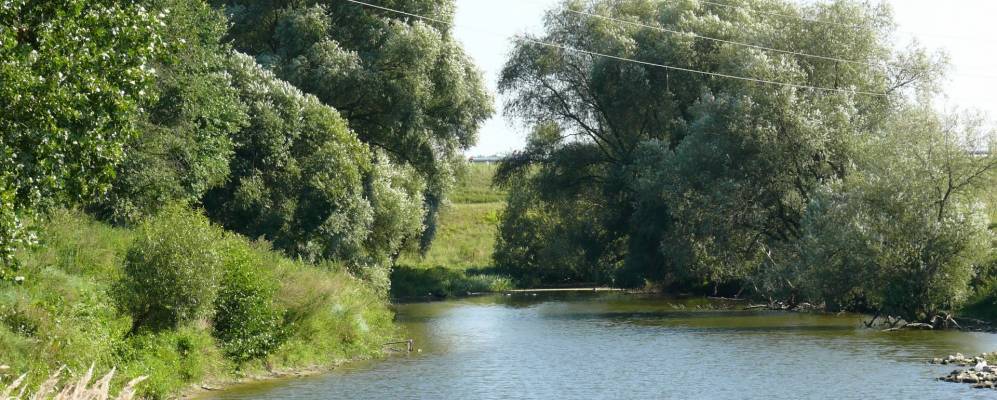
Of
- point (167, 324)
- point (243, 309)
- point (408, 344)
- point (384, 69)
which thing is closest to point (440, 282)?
point (384, 69)

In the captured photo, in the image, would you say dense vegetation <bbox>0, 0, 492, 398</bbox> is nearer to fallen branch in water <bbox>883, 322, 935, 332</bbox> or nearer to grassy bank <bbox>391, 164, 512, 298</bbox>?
grassy bank <bbox>391, 164, 512, 298</bbox>

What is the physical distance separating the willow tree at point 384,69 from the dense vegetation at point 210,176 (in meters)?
0.11

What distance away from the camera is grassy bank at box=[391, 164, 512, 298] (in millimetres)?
67125

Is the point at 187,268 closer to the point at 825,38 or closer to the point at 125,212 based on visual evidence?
the point at 125,212

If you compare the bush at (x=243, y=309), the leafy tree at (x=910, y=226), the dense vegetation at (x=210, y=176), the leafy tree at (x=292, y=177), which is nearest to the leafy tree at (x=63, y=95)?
the dense vegetation at (x=210, y=176)

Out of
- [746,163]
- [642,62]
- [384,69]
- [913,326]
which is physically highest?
[642,62]

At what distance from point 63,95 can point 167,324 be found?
10535 millimetres

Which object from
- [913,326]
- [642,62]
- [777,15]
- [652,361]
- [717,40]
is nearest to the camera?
[652,361]

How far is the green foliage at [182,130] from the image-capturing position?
33.1 meters

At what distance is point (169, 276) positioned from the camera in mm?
25922

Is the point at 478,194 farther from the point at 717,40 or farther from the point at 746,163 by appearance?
the point at 746,163

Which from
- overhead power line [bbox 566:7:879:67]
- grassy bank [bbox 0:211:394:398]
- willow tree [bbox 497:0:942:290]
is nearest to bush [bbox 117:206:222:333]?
grassy bank [bbox 0:211:394:398]

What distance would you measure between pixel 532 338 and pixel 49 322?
2292 cm

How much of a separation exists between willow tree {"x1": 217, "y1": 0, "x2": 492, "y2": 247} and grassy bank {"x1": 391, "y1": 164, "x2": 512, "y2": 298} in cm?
530
